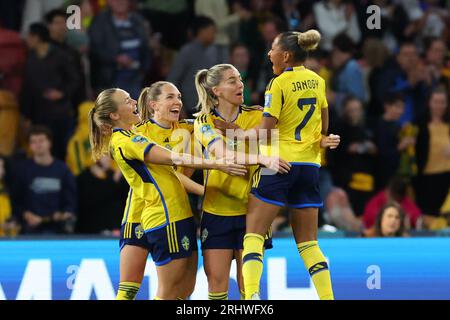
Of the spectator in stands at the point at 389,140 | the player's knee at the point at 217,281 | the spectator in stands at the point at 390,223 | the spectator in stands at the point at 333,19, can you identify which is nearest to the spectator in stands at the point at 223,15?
the spectator in stands at the point at 333,19

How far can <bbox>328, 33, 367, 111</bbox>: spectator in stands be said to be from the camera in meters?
12.6

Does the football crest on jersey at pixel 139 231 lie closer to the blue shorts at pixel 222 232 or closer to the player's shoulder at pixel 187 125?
the blue shorts at pixel 222 232

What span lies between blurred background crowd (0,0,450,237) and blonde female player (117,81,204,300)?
2506 mm

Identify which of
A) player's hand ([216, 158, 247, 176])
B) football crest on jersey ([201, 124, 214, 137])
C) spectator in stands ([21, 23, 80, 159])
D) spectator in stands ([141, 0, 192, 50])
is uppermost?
spectator in stands ([141, 0, 192, 50])

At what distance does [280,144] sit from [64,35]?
15.9ft

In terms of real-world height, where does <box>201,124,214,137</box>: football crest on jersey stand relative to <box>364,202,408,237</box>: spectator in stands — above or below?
above

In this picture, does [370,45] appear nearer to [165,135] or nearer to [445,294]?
[445,294]

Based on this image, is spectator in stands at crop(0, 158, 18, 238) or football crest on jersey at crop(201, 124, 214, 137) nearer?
football crest on jersey at crop(201, 124, 214, 137)

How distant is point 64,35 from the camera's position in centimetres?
1227

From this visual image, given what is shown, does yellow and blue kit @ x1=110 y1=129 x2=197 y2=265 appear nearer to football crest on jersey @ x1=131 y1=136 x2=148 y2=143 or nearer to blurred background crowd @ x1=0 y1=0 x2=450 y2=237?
football crest on jersey @ x1=131 y1=136 x2=148 y2=143

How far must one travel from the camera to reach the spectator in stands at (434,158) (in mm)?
12156

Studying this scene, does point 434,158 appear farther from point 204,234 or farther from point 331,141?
point 204,234

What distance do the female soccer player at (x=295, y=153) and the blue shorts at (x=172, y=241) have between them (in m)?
0.36

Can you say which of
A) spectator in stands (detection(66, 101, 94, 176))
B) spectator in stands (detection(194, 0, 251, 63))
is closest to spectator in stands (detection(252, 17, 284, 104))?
spectator in stands (detection(194, 0, 251, 63))
